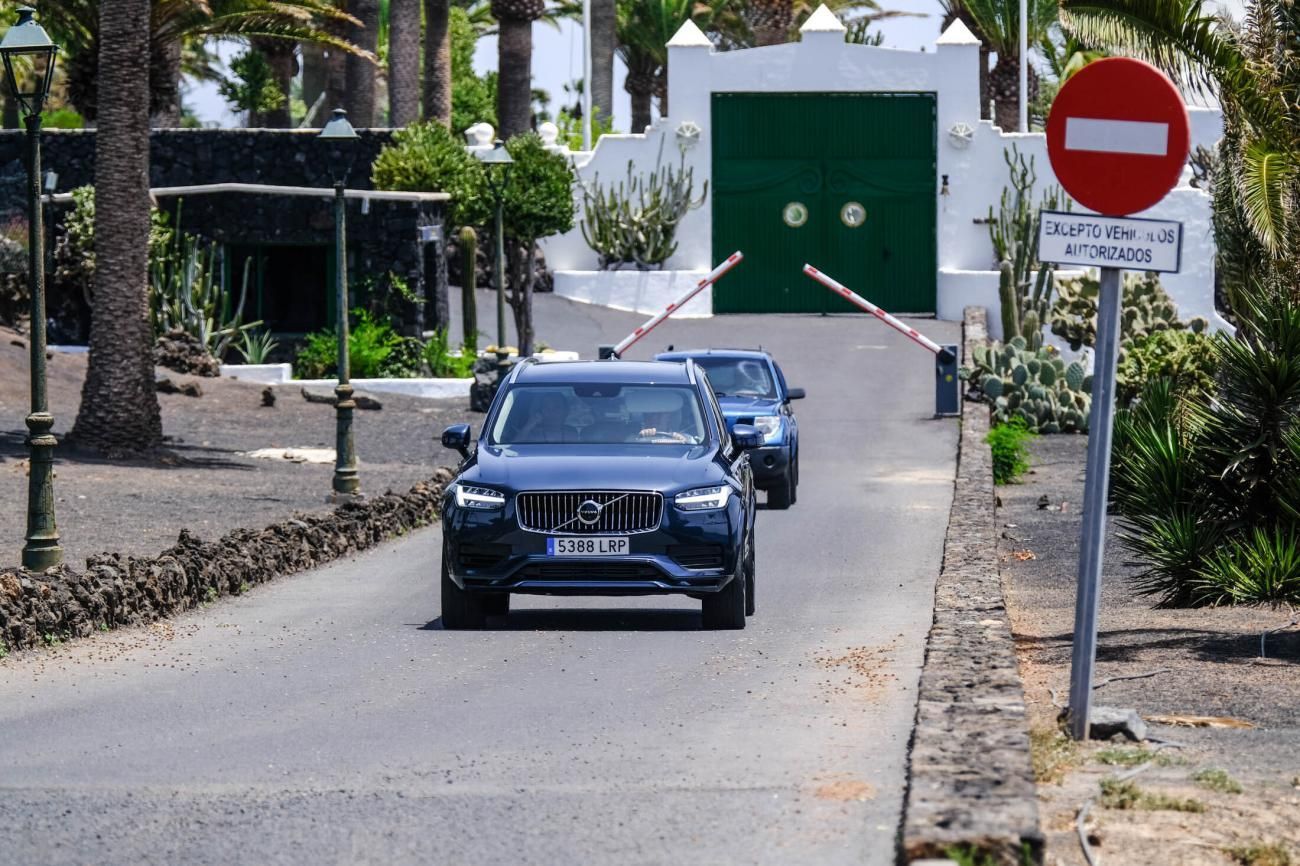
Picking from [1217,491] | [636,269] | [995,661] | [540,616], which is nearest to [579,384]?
[540,616]

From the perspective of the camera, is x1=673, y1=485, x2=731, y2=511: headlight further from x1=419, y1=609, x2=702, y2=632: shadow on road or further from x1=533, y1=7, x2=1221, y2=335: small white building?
x1=533, y1=7, x2=1221, y2=335: small white building

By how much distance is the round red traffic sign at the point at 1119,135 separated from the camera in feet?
30.4

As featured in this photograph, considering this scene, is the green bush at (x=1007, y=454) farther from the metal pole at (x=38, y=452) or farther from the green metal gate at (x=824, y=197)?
the green metal gate at (x=824, y=197)

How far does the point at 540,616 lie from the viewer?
1614cm

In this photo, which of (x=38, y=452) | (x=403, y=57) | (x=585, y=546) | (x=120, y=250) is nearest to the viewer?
(x=585, y=546)

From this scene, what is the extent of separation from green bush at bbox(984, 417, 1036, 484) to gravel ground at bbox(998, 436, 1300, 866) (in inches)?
347

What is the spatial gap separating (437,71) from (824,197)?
897 centimetres

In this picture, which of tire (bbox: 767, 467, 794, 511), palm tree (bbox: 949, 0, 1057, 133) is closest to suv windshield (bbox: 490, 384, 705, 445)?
tire (bbox: 767, 467, 794, 511)

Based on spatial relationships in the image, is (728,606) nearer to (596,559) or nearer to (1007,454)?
(596,559)

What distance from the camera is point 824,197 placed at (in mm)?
50312

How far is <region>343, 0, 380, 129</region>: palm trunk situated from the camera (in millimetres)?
50062

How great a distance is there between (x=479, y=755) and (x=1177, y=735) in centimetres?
296

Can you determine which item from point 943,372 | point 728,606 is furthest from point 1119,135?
point 943,372

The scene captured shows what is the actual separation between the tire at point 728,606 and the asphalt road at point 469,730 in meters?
0.16
